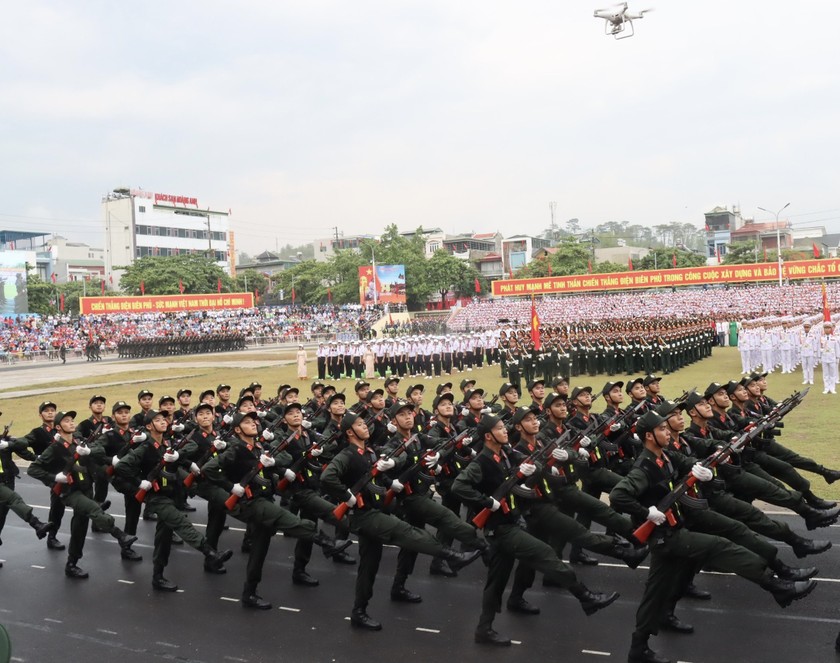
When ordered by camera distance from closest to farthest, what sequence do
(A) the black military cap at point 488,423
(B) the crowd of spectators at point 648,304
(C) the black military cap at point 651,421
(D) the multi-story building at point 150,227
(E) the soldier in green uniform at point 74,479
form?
(C) the black military cap at point 651,421, (A) the black military cap at point 488,423, (E) the soldier in green uniform at point 74,479, (B) the crowd of spectators at point 648,304, (D) the multi-story building at point 150,227

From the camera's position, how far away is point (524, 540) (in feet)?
21.5

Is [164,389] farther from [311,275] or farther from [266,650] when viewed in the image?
[311,275]

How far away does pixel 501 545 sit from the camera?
6672 mm

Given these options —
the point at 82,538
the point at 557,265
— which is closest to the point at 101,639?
the point at 82,538

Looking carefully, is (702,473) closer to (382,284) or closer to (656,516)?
(656,516)

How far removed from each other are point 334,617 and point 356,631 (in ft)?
1.40

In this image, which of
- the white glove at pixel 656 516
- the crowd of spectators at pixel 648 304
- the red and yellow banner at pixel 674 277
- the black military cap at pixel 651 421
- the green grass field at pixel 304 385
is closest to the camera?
the white glove at pixel 656 516

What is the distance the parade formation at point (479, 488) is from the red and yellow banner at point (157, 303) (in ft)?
149

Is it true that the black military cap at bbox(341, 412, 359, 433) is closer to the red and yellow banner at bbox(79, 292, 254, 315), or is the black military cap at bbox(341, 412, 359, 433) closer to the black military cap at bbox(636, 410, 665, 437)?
the black military cap at bbox(636, 410, 665, 437)

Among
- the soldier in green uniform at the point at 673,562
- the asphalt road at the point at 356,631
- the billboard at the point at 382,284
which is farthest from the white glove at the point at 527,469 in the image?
the billboard at the point at 382,284

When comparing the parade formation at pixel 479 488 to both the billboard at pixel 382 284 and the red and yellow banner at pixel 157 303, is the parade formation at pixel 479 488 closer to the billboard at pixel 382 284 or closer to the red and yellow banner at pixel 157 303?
the red and yellow banner at pixel 157 303

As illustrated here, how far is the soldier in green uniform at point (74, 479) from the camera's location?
885 cm

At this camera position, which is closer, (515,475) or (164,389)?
(515,475)

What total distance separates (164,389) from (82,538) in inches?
814
